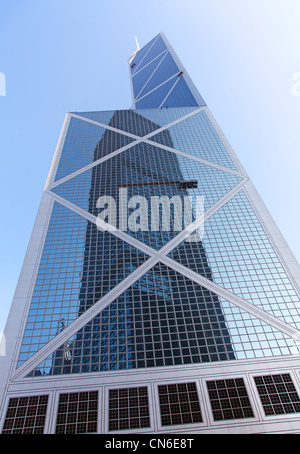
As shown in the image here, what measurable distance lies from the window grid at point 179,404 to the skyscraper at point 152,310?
0.07 m

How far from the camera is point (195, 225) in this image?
3778 centimetres

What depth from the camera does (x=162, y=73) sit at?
100 meters

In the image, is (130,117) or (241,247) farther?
(130,117)

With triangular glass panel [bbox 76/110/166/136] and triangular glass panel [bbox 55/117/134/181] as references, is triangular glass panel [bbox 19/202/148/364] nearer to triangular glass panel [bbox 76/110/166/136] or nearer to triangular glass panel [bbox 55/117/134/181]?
triangular glass panel [bbox 55/117/134/181]

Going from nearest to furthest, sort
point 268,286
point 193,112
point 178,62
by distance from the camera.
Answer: point 268,286
point 193,112
point 178,62

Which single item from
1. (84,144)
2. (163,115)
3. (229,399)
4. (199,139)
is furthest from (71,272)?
(163,115)

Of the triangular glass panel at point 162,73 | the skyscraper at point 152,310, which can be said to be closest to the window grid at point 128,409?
the skyscraper at point 152,310

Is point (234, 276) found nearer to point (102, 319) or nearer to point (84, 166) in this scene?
point (102, 319)

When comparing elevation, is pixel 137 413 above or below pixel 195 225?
below

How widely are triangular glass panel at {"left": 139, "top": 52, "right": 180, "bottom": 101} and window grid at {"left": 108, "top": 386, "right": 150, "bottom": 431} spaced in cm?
9435

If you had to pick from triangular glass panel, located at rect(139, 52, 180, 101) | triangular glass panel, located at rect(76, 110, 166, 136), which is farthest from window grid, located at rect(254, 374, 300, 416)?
triangular glass panel, located at rect(139, 52, 180, 101)

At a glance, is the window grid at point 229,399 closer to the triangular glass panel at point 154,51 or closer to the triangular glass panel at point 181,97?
the triangular glass panel at point 181,97

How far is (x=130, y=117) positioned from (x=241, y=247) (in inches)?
1688

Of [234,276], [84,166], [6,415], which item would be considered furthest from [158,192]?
[6,415]
